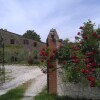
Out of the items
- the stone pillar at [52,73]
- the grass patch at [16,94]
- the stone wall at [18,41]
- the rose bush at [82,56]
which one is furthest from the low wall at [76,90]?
the stone wall at [18,41]

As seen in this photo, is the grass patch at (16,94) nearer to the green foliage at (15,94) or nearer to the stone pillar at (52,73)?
the green foliage at (15,94)

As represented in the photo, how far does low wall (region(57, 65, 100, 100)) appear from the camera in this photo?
17345 mm

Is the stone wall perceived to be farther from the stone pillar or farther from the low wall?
the low wall

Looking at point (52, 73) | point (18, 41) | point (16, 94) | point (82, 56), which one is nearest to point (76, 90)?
point (52, 73)

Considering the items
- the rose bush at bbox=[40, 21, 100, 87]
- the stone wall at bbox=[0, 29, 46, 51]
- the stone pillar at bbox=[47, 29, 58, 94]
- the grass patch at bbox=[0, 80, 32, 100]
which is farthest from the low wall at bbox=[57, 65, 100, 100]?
the stone wall at bbox=[0, 29, 46, 51]

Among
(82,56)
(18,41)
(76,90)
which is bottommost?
(76,90)

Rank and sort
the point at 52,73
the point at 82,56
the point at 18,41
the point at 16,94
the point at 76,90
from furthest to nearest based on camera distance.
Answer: the point at 18,41
the point at 52,73
the point at 16,94
the point at 76,90
the point at 82,56

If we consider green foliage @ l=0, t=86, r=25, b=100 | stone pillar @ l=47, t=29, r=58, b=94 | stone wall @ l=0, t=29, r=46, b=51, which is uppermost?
stone wall @ l=0, t=29, r=46, b=51

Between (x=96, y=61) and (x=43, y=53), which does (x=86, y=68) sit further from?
(x=43, y=53)

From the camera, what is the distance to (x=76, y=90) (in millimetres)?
17953

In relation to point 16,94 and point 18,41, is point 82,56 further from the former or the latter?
point 18,41

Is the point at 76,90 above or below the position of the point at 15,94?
above

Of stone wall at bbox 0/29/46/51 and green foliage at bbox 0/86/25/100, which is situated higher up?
stone wall at bbox 0/29/46/51

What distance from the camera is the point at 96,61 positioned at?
53.1 feet
